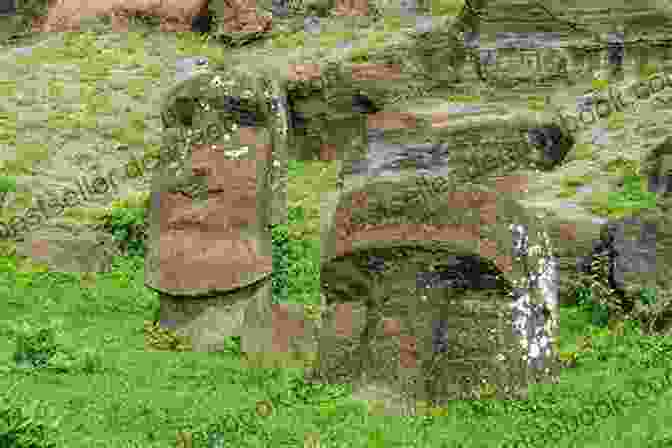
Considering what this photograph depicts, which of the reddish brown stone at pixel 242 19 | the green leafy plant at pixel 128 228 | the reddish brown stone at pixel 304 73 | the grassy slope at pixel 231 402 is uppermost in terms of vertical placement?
the grassy slope at pixel 231 402

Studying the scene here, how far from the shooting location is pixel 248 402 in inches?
265

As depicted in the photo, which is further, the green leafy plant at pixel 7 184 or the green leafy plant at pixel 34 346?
the green leafy plant at pixel 7 184

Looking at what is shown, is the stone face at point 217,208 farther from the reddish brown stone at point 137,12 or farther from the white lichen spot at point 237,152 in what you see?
the reddish brown stone at point 137,12

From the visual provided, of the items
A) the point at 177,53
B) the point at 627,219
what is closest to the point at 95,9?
the point at 177,53

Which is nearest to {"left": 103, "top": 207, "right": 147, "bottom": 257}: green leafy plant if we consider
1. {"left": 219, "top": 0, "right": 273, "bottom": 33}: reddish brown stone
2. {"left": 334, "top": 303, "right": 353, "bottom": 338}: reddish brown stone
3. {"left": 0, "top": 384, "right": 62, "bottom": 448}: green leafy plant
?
{"left": 334, "top": 303, "right": 353, "bottom": 338}: reddish brown stone

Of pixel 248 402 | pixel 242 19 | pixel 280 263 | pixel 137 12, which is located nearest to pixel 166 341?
pixel 248 402

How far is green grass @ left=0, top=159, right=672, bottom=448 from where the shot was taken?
18.6ft

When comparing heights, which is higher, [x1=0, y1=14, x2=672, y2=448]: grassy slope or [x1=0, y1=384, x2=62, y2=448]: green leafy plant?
[x1=0, y1=384, x2=62, y2=448]: green leafy plant

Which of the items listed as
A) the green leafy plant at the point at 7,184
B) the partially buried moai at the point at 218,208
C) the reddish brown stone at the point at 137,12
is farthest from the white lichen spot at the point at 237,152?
the reddish brown stone at the point at 137,12

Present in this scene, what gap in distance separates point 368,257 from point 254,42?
39.3 ft

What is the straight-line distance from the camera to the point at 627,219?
8.74 meters

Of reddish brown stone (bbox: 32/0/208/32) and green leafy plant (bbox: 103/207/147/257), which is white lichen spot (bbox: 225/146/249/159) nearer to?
green leafy plant (bbox: 103/207/147/257)

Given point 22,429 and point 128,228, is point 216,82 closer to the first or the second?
point 128,228

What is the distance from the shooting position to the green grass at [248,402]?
5.66m
